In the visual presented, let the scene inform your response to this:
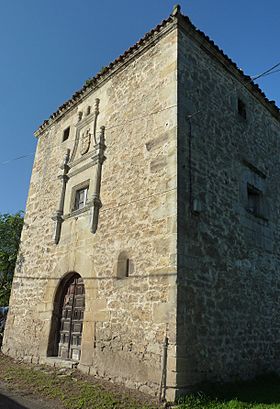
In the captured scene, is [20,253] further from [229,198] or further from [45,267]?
[229,198]

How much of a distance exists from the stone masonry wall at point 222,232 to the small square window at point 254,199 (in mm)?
64

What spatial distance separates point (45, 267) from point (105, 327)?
10.4 feet

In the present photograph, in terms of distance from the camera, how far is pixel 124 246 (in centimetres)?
711

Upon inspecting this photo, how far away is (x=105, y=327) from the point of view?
693cm

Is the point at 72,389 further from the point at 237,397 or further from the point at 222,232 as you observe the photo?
the point at 222,232

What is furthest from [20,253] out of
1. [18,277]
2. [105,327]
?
[105,327]

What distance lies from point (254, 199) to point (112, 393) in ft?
18.7

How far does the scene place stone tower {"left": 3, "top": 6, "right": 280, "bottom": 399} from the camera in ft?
20.0

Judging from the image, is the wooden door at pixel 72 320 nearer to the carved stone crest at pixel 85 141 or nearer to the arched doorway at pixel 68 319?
the arched doorway at pixel 68 319

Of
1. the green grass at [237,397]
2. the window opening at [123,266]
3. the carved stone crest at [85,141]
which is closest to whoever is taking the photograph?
the green grass at [237,397]

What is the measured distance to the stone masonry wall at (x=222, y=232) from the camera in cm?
609

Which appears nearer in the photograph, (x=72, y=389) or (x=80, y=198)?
(x=72, y=389)

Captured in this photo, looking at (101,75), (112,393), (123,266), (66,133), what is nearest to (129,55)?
(101,75)

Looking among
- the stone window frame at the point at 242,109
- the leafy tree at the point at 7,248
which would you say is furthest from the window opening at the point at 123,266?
the leafy tree at the point at 7,248
